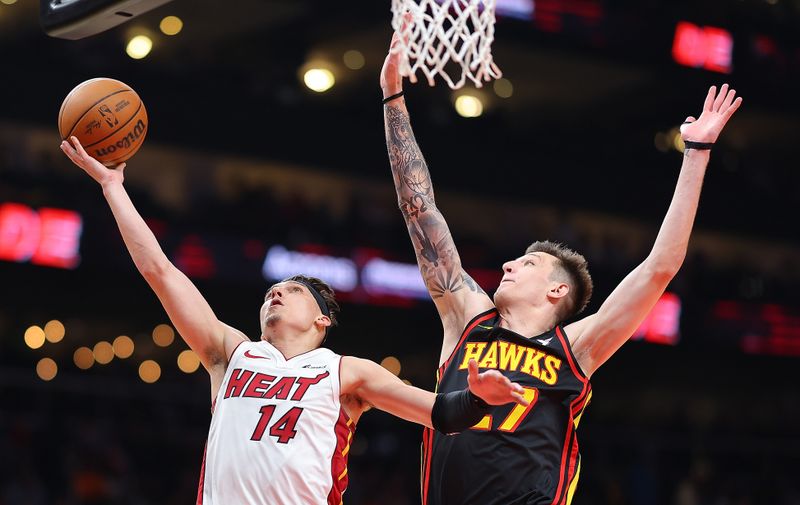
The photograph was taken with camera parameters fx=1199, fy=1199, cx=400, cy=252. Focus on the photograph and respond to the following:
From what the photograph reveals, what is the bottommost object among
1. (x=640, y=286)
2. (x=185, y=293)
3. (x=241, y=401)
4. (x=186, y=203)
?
(x=241, y=401)

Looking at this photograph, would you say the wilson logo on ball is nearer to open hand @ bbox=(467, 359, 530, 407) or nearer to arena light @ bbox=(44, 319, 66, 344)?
open hand @ bbox=(467, 359, 530, 407)

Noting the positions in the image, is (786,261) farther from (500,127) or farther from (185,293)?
(185,293)

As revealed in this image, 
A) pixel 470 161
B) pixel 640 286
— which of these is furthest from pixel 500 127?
pixel 640 286

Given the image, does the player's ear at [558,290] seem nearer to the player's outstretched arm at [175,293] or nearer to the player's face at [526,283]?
the player's face at [526,283]

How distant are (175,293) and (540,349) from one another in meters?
1.51

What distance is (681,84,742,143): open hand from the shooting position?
16.5ft

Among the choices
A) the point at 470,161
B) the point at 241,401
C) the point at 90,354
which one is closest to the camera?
the point at 241,401

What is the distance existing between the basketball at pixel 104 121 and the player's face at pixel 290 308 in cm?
91

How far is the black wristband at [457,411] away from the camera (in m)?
4.16

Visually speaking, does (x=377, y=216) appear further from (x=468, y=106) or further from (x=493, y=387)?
(x=493, y=387)

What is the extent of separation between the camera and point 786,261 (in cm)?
2372

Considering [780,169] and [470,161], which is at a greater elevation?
[780,169]


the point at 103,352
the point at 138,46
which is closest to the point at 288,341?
the point at 138,46

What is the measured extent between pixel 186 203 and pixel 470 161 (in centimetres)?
447
